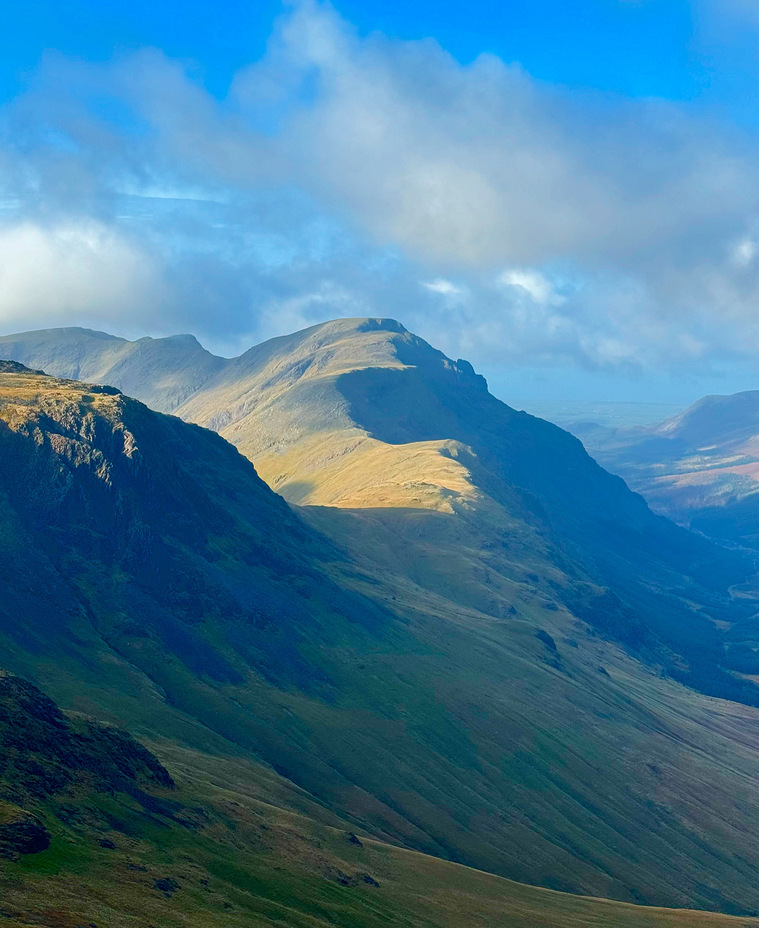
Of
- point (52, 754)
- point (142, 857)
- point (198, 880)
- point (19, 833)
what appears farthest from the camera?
point (52, 754)

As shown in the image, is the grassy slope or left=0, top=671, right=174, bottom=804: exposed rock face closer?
the grassy slope

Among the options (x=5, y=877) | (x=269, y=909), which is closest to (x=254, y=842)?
(x=269, y=909)

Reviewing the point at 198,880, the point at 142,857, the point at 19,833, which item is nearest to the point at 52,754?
the point at 142,857

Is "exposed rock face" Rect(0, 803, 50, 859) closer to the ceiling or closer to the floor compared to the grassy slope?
closer to the ceiling

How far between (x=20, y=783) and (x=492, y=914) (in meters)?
90.4

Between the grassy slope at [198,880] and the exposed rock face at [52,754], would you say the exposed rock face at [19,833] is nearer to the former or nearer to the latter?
the grassy slope at [198,880]

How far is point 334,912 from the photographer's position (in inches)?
6624

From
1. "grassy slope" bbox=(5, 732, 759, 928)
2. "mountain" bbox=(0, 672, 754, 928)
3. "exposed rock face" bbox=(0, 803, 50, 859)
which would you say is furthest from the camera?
"exposed rock face" bbox=(0, 803, 50, 859)

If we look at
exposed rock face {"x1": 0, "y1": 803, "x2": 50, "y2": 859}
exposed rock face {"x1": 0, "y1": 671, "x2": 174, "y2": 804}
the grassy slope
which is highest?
exposed rock face {"x1": 0, "y1": 671, "x2": 174, "y2": 804}

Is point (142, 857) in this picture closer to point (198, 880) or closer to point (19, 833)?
point (198, 880)

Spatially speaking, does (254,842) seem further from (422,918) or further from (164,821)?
(422,918)

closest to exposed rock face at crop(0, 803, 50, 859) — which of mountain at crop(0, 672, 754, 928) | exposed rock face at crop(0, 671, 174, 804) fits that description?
mountain at crop(0, 672, 754, 928)

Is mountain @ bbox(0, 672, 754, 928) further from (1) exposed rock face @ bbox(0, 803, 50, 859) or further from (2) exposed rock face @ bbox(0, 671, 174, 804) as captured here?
(2) exposed rock face @ bbox(0, 671, 174, 804)

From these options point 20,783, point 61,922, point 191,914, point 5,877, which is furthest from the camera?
point 20,783
